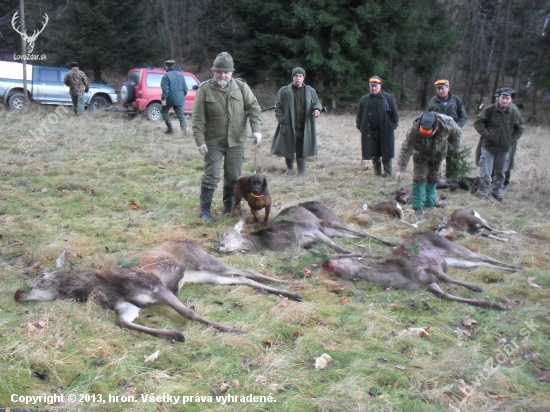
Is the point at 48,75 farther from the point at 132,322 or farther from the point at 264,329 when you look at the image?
the point at 264,329

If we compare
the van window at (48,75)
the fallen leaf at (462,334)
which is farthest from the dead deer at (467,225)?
the van window at (48,75)

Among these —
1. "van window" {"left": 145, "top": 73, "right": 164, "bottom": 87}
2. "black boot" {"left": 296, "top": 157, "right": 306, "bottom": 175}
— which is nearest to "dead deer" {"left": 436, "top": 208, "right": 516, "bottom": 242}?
"black boot" {"left": 296, "top": 157, "right": 306, "bottom": 175}

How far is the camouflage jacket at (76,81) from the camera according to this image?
1527 cm

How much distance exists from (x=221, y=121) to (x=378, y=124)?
410 cm

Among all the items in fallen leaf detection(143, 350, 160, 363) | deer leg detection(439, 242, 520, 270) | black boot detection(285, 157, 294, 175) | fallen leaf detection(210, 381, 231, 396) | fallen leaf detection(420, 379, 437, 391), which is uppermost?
black boot detection(285, 157, 294, 175)

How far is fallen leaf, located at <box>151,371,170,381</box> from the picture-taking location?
11.7 ft

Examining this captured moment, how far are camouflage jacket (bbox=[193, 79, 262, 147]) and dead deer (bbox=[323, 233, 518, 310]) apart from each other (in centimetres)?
247

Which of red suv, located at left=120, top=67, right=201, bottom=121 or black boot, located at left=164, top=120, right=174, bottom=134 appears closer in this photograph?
black boot, located at left=164, top=120, right=174, bottom=134

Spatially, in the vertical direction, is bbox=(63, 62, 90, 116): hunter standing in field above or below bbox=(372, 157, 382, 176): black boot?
above

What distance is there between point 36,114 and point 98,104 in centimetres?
397

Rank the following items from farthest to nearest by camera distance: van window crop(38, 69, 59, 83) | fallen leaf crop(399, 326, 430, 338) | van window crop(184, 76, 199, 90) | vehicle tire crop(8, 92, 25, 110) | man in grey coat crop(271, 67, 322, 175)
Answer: van window crop(184, 76, 199, 90) < van window crop(38, 69, 59, 83) < vehicle tire crop(8, 92, 25, 110) < man in grey coat crop(271, 67, 322, 175) < fallen leaf crop(399, 326, 430, 338)

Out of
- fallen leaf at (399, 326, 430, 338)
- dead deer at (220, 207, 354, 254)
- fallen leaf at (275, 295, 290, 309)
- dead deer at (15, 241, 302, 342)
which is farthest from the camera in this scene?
dead deer at (220, 207, 354, 254)

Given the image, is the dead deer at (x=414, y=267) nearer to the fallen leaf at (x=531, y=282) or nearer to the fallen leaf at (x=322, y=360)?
the fallen leaf at (x=531, y=282)

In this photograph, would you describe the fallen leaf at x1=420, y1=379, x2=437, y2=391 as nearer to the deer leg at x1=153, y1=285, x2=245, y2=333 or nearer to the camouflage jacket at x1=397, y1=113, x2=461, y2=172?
the deer leg at x1=153, y1=285, x2=245, y2=333
